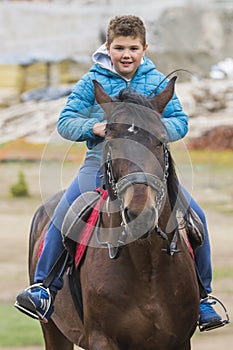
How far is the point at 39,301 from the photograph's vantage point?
6000 mm

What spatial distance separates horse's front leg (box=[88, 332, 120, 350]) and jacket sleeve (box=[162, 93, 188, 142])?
3.73 ft

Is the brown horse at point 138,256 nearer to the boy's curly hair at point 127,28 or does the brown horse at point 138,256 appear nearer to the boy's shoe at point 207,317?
the boy's shoe at point 207,317

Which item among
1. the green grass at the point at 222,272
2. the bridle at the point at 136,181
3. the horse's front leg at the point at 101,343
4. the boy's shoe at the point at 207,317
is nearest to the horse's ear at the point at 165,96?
the bridle at the point at 136,181

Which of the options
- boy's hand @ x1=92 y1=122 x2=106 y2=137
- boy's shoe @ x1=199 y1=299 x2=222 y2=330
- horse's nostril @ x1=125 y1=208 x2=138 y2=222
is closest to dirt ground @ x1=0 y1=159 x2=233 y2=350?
boy's shoe @ x1=199 y1=299 x2=222 y2=330

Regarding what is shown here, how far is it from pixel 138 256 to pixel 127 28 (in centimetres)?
132

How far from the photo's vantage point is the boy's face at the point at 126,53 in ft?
18.6

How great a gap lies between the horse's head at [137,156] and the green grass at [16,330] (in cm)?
462

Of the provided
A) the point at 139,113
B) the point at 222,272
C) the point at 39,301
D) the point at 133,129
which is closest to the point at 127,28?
the point at 139,113

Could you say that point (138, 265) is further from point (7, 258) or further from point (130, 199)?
point (7, 258)

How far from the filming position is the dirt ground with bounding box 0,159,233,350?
9977 mm

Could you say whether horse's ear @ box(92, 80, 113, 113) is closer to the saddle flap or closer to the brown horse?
the brown horse

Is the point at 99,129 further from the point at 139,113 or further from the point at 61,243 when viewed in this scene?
the point at 61,243

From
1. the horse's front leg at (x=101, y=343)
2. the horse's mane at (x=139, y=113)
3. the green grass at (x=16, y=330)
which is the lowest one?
the green grass at (x=16, y=330)

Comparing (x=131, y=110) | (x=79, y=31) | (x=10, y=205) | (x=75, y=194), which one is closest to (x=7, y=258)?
(x=10, y=205)
